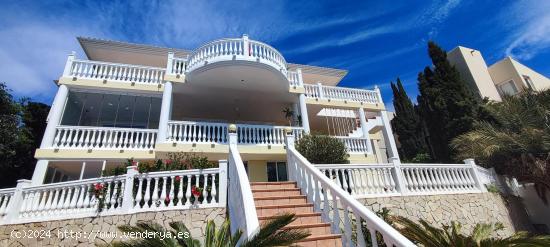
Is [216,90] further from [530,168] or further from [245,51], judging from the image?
[530,168]

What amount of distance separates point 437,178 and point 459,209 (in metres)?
1.17

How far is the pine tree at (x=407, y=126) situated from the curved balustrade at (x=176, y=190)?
18688 millimetres

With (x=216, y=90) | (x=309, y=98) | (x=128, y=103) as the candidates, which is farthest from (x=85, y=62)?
(x=309, y=98)

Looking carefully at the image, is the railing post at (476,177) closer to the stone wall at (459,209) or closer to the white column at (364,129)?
the stone wall at (459,209)

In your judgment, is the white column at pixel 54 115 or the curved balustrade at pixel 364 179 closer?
the curved balustrade at pixel 364 179

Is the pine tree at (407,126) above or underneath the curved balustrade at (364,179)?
above

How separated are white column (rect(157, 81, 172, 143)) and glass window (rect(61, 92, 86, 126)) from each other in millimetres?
4303

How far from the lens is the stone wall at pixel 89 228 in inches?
239

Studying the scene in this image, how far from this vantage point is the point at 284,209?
5.96m

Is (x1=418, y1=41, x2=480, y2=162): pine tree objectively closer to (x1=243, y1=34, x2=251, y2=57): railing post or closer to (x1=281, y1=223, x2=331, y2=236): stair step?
(x1=243, y1=34, x2=251, y2=57): railing post

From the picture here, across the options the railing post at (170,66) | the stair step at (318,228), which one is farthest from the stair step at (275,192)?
the railing post at (170,66)

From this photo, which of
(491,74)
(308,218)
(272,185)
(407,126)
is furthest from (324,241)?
(491,74)

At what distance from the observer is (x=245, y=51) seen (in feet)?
37.7

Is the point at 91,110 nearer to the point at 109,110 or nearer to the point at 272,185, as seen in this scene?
the point at 109,110
